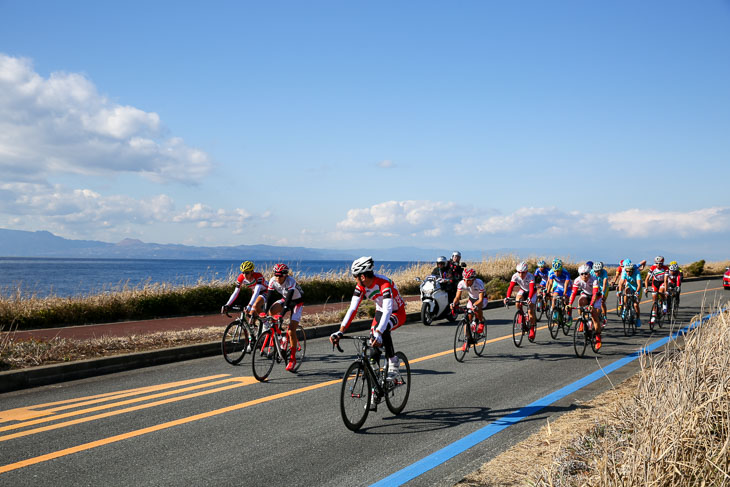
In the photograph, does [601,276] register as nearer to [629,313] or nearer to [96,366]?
[629,313]

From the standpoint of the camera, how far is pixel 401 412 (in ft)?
23.1

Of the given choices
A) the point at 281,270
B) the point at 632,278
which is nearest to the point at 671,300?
the point at 632,278

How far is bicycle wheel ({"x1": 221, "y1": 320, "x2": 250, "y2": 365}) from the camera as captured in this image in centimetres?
1017

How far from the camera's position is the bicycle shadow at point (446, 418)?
21.0 ft

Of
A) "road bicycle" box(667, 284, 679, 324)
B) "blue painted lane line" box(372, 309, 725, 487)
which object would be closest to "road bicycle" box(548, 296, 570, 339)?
"blue painted lane line" box(372, 309, 725, 487)

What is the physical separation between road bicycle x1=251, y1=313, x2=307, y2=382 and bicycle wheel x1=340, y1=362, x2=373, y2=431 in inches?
110

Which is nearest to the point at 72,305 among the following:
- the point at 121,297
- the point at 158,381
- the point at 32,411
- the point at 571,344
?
the point at 121,297

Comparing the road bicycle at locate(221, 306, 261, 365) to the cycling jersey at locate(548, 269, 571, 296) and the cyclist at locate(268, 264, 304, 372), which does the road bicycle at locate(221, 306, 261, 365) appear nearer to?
the cyclist at locate(268, 264, 304, 372)

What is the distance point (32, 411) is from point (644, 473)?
6.95 metres

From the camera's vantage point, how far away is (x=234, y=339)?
33.7ft

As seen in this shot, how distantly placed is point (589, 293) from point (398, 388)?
6.64 metres

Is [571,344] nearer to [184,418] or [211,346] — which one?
[211,346]

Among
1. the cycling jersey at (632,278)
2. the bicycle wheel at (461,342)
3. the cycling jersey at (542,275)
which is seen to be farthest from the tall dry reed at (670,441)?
the cycling jersey at (632,278)

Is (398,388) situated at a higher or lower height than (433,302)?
lower
